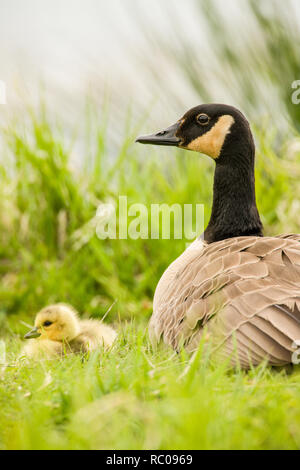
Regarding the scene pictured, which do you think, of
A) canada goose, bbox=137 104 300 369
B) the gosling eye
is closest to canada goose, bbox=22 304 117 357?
canada goose, bbox=137 104 300 369

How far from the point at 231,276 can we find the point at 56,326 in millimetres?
1594

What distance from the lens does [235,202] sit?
170 inches

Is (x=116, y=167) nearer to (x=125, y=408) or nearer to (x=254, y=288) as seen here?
(x=254, y=288)

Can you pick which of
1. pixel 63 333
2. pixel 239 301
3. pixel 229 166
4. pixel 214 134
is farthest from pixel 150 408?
pixel 214 134

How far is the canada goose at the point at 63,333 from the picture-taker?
4094mm

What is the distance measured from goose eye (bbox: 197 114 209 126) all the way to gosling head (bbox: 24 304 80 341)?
1713 mm

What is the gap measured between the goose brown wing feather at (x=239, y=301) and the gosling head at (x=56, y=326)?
71 cm

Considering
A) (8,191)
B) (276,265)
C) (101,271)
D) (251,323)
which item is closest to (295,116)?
(101,271)

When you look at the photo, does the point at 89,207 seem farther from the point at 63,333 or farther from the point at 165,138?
the point at 63,333

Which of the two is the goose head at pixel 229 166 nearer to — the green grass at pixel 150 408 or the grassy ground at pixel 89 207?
the grassy ground at pixel 89 207

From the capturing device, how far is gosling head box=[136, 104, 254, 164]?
428cm

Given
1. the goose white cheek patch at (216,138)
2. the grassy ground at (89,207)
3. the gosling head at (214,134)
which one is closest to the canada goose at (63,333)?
the grassy ground at (89,207)

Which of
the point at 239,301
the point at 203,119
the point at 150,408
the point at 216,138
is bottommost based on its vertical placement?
the point at 150,408

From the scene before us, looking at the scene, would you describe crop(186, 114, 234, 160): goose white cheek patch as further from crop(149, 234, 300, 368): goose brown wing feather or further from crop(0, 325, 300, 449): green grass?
crop(0, 325, 300, 449): green grass
